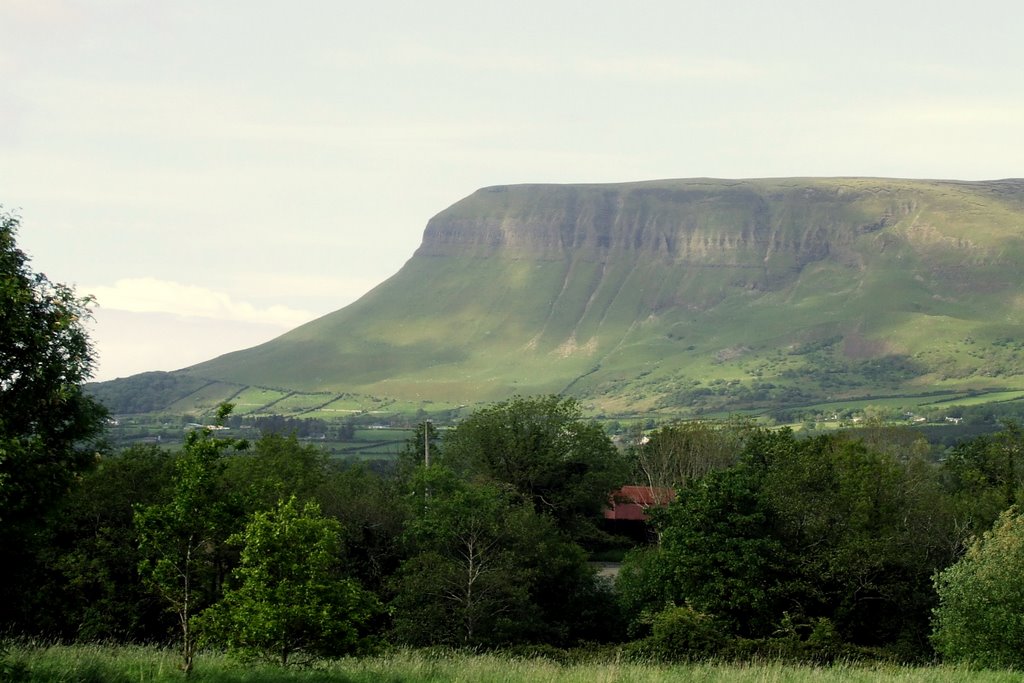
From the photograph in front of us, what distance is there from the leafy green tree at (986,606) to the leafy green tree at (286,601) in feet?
69.5

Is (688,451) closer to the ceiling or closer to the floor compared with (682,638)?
closer to the ceiling

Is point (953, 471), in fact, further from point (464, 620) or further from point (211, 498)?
point (211, 498)

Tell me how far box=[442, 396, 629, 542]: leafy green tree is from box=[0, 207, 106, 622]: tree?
48.3 m

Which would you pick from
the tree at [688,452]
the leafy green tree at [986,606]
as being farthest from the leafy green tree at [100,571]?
the tree at [688,452]

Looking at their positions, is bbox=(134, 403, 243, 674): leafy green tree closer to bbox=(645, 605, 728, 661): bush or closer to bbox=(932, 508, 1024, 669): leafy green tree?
bbox=(645, 605, 728, 661): bush

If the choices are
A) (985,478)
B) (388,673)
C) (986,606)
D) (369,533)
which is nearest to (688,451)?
(985,478)

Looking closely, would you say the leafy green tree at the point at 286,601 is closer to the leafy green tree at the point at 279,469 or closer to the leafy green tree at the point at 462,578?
the leafy green tree at the point at 462,578

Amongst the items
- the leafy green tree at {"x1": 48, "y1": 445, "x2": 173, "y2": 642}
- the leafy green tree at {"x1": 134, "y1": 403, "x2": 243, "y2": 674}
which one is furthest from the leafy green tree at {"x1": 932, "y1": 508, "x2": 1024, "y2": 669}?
the leafy green tree at {"x1": 48, "y1": 445, "x2": 173, "y2": 642}

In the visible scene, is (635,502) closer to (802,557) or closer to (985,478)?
(985,478)

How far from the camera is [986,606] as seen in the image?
138ft

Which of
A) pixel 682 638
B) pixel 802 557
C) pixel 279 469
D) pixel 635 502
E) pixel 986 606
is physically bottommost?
pixel 635 502

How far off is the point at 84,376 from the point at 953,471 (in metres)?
74.3

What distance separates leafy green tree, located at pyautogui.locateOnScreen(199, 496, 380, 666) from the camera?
30766 mm

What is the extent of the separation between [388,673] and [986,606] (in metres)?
24.2
